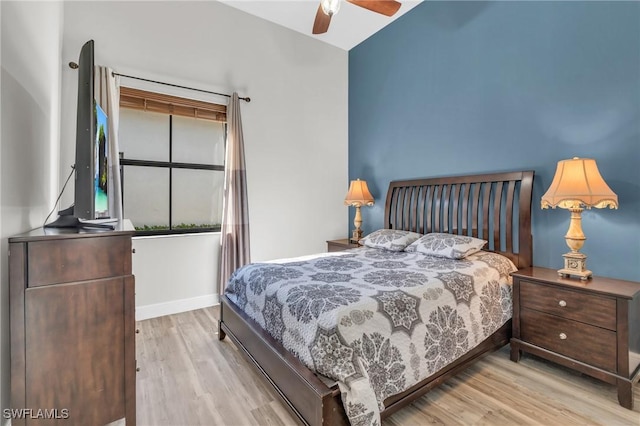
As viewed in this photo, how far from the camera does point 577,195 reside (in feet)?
6.32

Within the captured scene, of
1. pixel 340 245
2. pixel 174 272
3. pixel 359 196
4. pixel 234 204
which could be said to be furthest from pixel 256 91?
pixel 174 272

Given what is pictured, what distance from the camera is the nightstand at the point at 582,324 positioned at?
1.73m

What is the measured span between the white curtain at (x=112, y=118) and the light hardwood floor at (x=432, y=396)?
1322mm

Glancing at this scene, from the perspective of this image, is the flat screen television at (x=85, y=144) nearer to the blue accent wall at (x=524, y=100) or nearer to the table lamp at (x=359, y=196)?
the table lamp at (x=359, y=196)

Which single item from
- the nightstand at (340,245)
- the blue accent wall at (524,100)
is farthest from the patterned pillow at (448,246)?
the nightstand at (340,245)

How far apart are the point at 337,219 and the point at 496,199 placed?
2177mm

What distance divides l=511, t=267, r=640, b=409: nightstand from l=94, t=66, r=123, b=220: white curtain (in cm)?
335

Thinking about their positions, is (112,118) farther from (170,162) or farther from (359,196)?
(359,196)

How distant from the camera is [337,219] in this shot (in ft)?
14.5

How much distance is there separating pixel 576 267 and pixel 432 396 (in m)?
1.29

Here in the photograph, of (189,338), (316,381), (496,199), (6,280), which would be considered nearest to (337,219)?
(496,199)

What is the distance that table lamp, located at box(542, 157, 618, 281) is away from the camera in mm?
1917

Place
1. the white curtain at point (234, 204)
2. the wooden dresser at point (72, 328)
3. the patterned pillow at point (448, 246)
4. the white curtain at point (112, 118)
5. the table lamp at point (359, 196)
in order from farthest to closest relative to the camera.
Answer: the table lamp at point (359, 196) → the white curtain at point (234, 204) → the white curtain at point (112, 118) → the patterned pillow at point (448, 246) → the wooden dresser at point (72, 328)

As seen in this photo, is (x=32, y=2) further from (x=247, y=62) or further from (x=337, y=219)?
(x=337, y=219)
